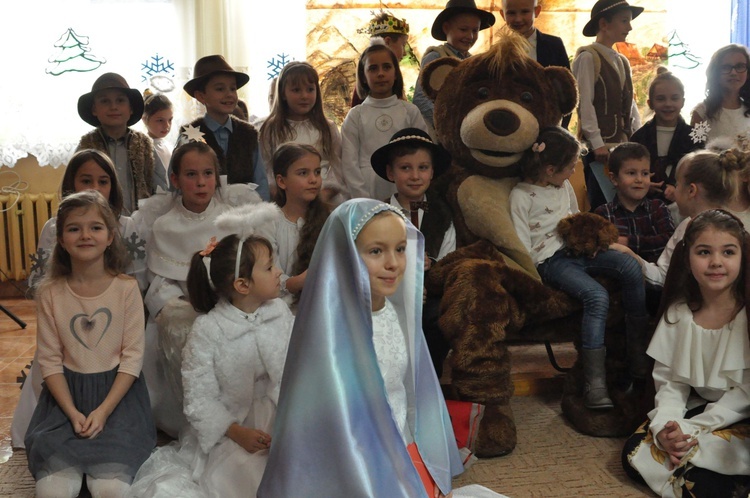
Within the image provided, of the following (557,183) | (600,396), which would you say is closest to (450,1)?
(557,183)

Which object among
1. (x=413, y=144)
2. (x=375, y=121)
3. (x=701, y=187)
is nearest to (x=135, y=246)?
(x=413, y=144)

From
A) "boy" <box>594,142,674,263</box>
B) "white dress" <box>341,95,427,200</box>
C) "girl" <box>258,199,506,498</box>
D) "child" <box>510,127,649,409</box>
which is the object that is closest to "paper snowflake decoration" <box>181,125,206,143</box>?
"white dress" <box>341,95,427,200</box>

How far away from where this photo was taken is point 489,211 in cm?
334

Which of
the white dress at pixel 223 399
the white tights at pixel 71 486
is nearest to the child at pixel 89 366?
the white tights at pixel 71 486

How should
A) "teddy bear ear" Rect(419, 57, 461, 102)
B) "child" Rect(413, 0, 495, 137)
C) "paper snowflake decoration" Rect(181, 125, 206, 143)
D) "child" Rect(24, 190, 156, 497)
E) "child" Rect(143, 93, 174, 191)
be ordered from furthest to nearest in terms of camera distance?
"child" Rect(143, 93, 174, 191), "child" Rect(413, 0, 495, 137), "teddy bear ear" Rect(419, 57, 461, 102), "paper snowflake decoration" Rect(181, 125, 206, 143), "child" Rect(24, 190, 156, 497)

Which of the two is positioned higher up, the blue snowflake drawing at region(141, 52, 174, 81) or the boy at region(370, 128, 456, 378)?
the blue snowflake drawing at region(141, 52, 174, 81)

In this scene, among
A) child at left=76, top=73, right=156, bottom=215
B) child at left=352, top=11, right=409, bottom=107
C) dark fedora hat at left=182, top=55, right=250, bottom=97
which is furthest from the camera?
child at left=352, top=11, right=409, bottom=107

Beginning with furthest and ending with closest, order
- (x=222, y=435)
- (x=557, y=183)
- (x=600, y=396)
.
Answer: (x=557, y=183) < (x=600, y=396) < (x=222, y=435)

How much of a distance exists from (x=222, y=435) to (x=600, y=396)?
150 centimetres

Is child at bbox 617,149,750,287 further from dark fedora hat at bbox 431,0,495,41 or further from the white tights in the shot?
the white tights

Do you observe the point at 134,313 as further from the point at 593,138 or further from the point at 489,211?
the point at 593,138

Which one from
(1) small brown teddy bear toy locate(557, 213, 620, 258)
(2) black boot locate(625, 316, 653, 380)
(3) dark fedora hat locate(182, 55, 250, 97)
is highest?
(3) dark fedora hat locate(182, 55, 250, 97)

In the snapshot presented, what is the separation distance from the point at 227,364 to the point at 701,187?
6.58ft

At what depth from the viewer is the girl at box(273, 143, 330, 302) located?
3.23 m
